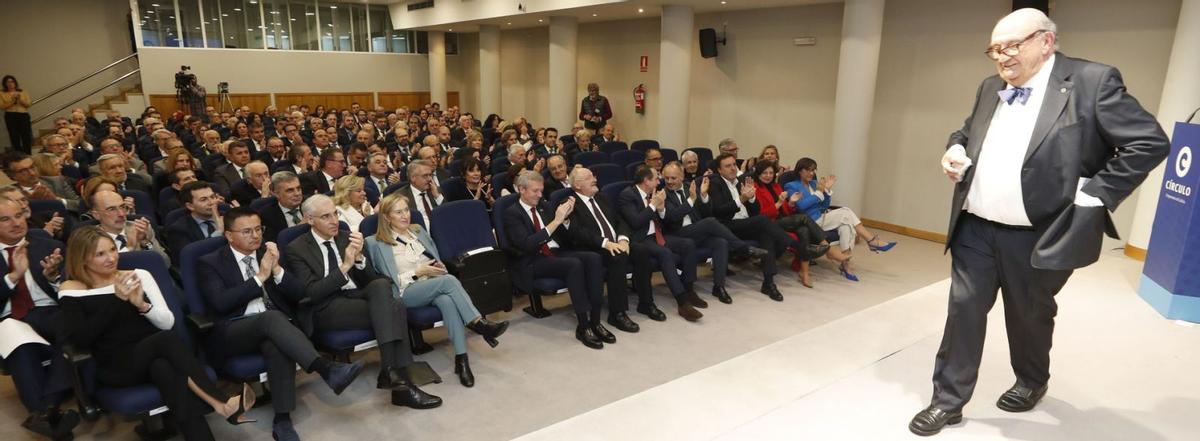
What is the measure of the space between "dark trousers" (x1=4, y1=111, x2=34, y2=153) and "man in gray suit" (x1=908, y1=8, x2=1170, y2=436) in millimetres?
14543

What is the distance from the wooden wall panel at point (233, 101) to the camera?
14805 mm

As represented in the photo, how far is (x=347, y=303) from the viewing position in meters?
3.48

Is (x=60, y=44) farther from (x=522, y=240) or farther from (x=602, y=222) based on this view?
(x=602, y=222)

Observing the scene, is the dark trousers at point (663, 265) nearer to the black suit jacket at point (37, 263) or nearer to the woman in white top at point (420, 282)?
the woman in white top at point (420, 282)

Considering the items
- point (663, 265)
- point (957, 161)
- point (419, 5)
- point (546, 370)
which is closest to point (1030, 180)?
point (957, 161)

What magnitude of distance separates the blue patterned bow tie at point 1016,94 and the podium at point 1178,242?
106 inches

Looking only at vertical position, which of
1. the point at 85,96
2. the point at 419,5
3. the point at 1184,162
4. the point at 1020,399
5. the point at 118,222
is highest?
the point at 419,5

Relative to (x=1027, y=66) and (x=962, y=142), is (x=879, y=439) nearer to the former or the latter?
(x=962, y=142)

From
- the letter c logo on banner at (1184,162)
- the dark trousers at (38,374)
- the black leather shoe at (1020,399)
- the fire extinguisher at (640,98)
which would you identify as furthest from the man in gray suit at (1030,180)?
the fire extinguisher at (640,98)

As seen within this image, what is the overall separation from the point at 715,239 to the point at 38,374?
4.24 m

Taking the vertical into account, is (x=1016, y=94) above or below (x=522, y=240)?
above

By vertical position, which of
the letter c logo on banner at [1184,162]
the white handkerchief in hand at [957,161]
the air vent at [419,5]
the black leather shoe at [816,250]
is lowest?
the black leather shoe at [816,250]

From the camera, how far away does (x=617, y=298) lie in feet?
15.2

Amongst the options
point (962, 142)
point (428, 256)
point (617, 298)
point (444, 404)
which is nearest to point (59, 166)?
point (428, 256)
